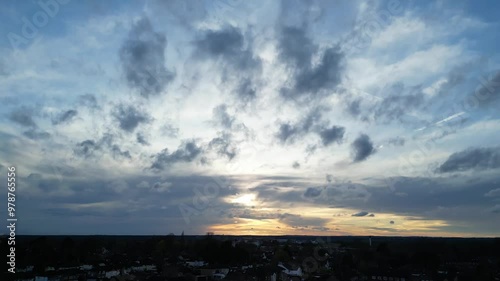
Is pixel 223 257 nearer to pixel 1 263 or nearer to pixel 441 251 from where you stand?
pixel 1 263

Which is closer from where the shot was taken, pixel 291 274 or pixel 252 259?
pixel 291 274

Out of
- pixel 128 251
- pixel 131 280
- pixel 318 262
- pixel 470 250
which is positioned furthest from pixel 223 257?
pixel 470 250

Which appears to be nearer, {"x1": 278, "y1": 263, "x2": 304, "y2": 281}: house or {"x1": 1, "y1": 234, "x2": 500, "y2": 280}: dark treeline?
{"x1": 278, "y1": 263, "x2": 304, "y2": 281}: house

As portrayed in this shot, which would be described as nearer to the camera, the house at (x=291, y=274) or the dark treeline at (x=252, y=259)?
the house at (x=291, y=274)

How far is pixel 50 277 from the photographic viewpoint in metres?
46.3

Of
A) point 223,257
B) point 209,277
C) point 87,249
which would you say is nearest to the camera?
point 209,277

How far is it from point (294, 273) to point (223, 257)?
713 inches

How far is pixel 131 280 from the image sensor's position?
4250cm

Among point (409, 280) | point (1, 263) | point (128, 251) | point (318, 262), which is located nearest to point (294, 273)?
point (409, 280)

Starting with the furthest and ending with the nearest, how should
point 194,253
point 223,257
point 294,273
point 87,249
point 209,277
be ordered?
point 194,253 → point 87,249 → point 223,257 → point 294,273 → point 209,277

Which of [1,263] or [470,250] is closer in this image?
[1,263]

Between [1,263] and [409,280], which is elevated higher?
[1,263]

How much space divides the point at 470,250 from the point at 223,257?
56.9 m

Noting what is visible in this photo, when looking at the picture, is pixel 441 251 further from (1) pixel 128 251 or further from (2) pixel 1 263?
(2) pixel 1 263
